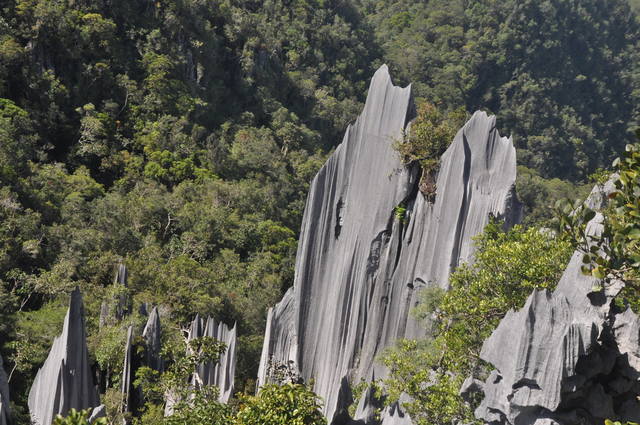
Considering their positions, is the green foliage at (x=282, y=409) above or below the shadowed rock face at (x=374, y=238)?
below

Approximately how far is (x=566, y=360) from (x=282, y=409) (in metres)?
4.18

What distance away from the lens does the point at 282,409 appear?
32.9ft

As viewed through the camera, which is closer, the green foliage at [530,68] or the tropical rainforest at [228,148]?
the tropical rainforest at [228,148]

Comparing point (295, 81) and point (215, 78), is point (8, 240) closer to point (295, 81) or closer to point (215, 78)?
point (215, 78)

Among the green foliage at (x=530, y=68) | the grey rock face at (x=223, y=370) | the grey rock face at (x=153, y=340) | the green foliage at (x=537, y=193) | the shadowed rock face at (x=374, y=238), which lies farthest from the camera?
the green foliage at (x=530, y=68)

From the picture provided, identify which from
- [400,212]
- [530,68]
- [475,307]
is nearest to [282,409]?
[475,307]

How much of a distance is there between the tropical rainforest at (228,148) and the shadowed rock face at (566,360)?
4.22 feet

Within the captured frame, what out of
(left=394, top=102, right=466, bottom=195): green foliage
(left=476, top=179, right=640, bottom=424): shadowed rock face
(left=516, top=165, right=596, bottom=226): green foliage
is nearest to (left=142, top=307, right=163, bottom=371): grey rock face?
(left=394, top=102, right=466, bottom=195): green foliage

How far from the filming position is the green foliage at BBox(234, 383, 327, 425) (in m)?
9.98

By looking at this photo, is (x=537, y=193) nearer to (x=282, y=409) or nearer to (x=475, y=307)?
(x=475, y=307)

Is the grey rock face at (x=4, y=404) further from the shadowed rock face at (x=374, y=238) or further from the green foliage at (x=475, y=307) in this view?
the shadowed rock face at (x=374, y=238)

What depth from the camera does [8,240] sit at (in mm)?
22109

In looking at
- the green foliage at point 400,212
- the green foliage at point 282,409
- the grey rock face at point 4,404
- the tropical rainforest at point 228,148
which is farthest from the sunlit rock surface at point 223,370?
the green foliage at point 282,409

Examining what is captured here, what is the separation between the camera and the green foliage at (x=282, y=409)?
9977 mm
